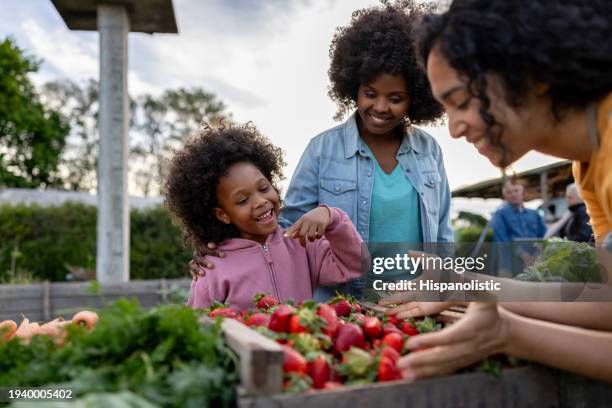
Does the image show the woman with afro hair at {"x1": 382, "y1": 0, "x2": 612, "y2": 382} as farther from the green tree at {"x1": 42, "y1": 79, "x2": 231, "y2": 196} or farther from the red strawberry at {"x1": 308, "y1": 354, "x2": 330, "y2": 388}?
the green tree at {"x1": 42, "y1": 79, "x2": 231, "y2": 196}

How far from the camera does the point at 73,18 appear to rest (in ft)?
23.8

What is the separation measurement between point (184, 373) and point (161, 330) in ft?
0.48

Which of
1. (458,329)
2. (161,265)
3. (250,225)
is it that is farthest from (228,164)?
(161,265)

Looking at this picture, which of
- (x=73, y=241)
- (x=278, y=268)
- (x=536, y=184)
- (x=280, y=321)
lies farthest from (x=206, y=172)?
(x=536, y=184)

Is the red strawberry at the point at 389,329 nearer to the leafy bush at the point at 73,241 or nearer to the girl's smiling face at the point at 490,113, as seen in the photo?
the girl's smiling face at the point at 490,113

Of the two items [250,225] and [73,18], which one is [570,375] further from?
[73,18]

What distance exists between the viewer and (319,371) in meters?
1.29

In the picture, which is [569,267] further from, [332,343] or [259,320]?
[259,320]

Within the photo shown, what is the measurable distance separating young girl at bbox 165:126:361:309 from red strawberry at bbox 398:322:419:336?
0.60m

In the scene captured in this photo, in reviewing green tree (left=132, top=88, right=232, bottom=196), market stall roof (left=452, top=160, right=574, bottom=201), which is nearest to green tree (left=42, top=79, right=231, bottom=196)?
green tree (left=132, top=88, right=232, bottom=196)

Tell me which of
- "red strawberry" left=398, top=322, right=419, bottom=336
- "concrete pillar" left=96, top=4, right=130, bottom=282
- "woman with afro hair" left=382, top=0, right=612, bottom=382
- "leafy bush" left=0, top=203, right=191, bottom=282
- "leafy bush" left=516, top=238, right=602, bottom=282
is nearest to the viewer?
"woman with afro hair" left=382, top=0, right=612, bottom=382

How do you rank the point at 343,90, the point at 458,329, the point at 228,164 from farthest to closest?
the point at 343,90 → the point at 228,164 → the point at 458,329

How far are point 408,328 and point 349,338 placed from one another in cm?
30

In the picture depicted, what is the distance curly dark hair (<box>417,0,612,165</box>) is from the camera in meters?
1.42
